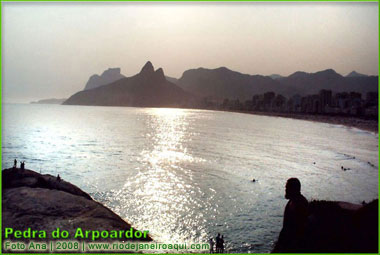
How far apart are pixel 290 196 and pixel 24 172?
71.6 feet

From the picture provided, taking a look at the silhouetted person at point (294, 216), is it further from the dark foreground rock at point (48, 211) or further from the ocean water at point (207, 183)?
the dark foreground rock at point (48, 211)

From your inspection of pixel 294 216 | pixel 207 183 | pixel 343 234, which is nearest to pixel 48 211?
pixel 294 216

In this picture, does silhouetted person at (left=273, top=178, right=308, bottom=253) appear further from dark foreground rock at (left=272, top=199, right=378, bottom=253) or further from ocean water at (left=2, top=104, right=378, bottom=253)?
ocean water at (left=2, top=104, right=378, bottom=253)

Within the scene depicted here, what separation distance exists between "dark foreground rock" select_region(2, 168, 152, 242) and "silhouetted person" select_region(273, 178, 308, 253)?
388 inches

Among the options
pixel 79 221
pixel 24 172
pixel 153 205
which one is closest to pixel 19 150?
pixel 24 172

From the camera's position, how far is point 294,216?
32.7 ft

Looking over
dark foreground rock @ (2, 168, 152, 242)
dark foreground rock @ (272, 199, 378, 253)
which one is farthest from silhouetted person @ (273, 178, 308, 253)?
dark foreground rock @ (2, 168, 152, 242)

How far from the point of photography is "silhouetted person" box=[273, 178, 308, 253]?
31.1 ft

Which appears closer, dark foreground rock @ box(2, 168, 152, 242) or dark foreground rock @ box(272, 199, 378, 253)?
dark foreground rock @ box(272, 199, 378, 253)

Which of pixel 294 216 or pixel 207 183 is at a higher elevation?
pixel 294 216

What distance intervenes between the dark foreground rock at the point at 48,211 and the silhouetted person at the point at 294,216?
9.84 m

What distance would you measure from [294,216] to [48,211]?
14461 millimetres

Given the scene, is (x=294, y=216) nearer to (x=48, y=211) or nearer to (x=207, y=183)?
(x=48, y=211)

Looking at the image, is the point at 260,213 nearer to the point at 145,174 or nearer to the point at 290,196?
the point at 290,196
